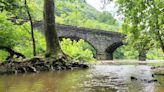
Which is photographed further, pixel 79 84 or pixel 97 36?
pixel 97 36

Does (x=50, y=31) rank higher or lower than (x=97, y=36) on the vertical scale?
higher

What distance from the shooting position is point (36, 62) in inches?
639

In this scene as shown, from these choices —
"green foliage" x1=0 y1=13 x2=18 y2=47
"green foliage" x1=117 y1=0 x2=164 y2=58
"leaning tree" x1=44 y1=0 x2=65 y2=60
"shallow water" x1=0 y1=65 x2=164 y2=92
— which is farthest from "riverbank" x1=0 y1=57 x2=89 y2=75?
"green foliage" x1=117 y1=0 x2=164 y2=58

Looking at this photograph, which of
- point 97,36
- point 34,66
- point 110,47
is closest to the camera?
point 34,66

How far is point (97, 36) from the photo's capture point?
5425cm

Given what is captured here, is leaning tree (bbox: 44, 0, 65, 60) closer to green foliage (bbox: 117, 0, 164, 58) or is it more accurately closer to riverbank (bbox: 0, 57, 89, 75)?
riverbank (bbox: 0, 57, 89, 75)

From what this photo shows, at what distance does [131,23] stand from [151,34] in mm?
1373

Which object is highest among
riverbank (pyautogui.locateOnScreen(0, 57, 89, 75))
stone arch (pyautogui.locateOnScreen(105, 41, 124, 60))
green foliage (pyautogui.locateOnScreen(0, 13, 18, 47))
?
green foliage (pyautogui.locateOnScreen(0, 13, 18, 47))

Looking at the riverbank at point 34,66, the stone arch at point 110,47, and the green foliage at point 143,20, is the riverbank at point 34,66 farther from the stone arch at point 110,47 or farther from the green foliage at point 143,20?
the stone arch at point 110,47

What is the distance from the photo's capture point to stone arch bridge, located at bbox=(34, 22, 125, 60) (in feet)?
170

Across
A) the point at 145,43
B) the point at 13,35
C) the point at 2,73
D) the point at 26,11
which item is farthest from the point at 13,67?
the point at 145,43

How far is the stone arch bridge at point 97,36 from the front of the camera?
5178cm

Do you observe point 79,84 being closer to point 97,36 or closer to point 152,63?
point 152,63

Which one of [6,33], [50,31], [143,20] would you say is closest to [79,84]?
[50,31]
